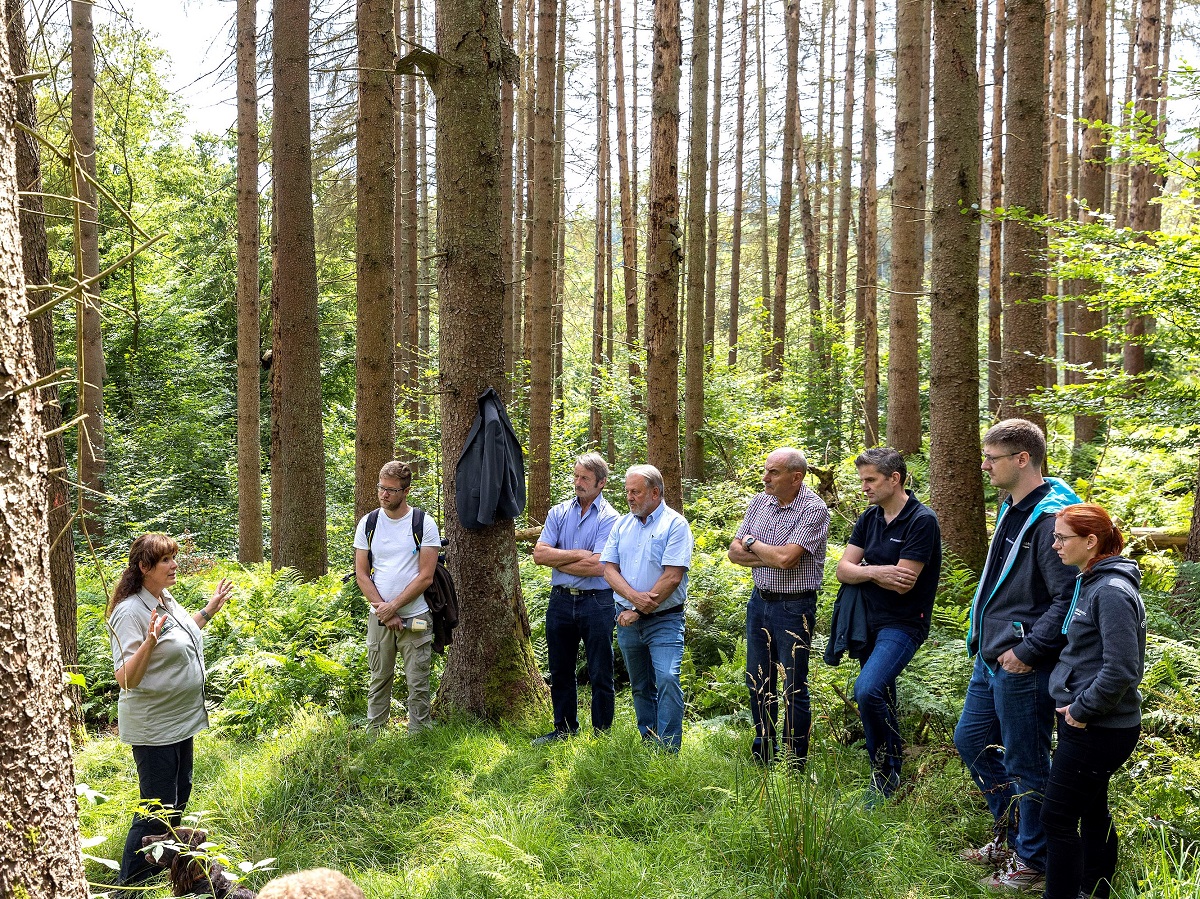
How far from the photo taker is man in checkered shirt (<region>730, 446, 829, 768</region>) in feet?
17.2

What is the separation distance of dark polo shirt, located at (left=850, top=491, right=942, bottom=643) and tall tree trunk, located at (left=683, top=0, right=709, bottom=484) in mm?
8939

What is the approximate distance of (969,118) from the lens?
25.1ft

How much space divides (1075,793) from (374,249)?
26.9 feet

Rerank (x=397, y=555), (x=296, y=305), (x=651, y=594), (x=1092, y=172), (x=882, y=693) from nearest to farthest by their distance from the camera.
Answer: (x=882, y=693) < (x=651, y=594) < (x=397, y=555) < (x=296, y=305) < (x=1092, y=172)

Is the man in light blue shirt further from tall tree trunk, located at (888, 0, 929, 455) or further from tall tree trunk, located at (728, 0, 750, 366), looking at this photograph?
tall tree trunk, located at (728, 0, 750, 366)

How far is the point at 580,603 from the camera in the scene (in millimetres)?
6207

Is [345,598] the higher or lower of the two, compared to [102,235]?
lower

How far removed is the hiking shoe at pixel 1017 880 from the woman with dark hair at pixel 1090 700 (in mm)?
237

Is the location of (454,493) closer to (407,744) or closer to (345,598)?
(407,744)

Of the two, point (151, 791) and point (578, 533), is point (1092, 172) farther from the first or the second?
point (151, 791)

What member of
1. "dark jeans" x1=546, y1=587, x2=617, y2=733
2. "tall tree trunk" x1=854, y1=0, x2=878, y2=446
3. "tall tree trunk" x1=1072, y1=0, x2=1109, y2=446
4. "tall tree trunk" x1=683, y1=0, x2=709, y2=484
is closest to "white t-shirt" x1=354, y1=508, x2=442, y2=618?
"dark jeans" x1=546, y1=587, x2=617, y2=733

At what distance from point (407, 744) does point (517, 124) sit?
2039 centimetres

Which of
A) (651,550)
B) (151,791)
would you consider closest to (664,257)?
(651,550)

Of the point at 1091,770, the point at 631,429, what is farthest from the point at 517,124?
the point at 1091,770
